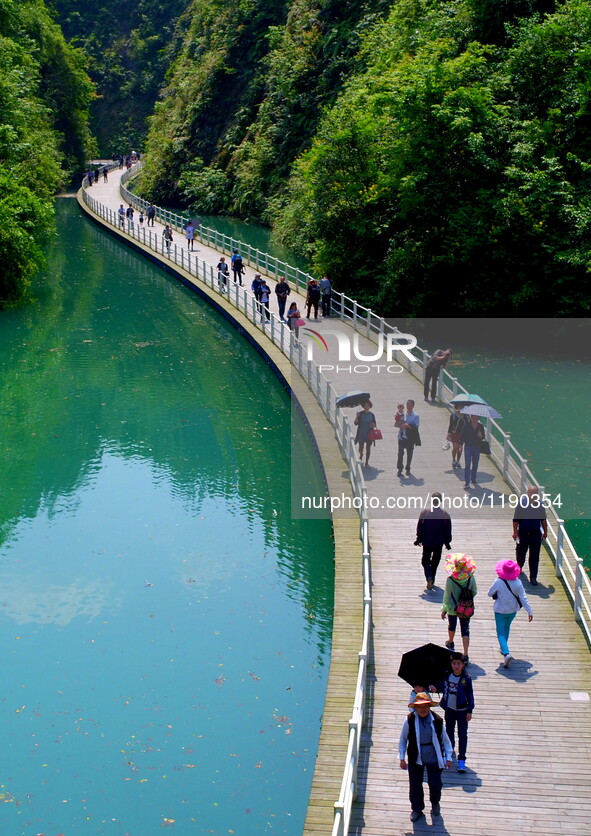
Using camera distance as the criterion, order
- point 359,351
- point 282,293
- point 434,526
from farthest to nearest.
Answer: point 282,293 < point 359,351 < point 434,526

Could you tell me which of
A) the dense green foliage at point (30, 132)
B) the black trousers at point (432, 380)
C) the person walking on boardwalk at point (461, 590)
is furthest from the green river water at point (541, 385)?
the dense green foliage at point (30, 132)

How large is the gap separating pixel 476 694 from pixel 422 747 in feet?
8.29

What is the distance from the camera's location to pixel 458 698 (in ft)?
32.3

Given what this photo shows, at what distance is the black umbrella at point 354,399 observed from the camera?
18.1 m

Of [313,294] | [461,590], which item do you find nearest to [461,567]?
[461,590]

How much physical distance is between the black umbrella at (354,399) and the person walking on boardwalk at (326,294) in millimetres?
11677

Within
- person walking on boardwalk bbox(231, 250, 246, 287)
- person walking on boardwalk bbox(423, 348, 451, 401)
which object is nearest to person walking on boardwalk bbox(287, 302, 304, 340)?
person walking on boardwalk bbox(423, 348, 451, 401)

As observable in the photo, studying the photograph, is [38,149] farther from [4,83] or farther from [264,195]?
[264,195]

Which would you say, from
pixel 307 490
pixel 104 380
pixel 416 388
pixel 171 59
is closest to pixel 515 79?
pixel 416 388

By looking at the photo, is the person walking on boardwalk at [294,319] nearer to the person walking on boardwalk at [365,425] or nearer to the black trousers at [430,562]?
the person walking on boardwalk at [365,425]

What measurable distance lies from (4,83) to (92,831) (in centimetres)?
3819

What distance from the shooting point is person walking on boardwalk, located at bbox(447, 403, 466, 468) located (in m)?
17.7

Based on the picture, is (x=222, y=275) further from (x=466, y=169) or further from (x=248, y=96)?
(x=248, y=96)

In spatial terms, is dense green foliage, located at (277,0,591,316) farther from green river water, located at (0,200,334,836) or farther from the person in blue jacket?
the person in blue jacket
